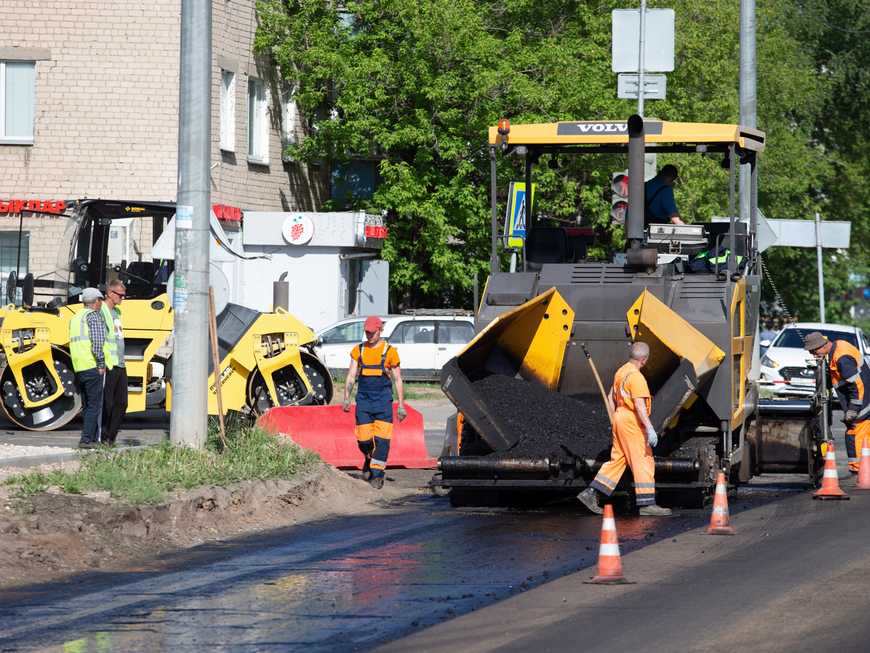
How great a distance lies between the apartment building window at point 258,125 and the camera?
27156mm

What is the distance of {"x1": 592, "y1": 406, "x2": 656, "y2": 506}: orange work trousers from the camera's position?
9.26 metres

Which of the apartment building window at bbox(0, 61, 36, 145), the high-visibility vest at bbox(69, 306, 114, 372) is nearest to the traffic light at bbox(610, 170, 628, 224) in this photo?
the high-visibility vest at bbox(69, 306, 114, 372)

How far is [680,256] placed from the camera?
11133mm

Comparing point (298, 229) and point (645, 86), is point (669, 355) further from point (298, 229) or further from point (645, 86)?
point (298, 229)

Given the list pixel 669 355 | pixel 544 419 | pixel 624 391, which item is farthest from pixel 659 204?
pixel 624 391

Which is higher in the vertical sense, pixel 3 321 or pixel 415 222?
pixel 415 222

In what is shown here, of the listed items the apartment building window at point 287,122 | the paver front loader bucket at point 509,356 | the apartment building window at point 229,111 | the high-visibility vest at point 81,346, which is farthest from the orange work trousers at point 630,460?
the apartment building window at point 287,122

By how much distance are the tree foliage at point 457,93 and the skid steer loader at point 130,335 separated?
11.1 meters

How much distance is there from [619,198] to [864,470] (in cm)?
384

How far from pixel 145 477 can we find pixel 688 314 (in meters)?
4.84

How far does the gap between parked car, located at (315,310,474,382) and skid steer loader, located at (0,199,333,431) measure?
7582 millimetres

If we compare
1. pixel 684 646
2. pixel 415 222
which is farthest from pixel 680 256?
pixel 415 222

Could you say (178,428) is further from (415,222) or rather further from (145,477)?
(415,222)

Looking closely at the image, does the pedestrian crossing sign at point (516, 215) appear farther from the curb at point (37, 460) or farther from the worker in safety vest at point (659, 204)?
the curb at point (37, 460)
